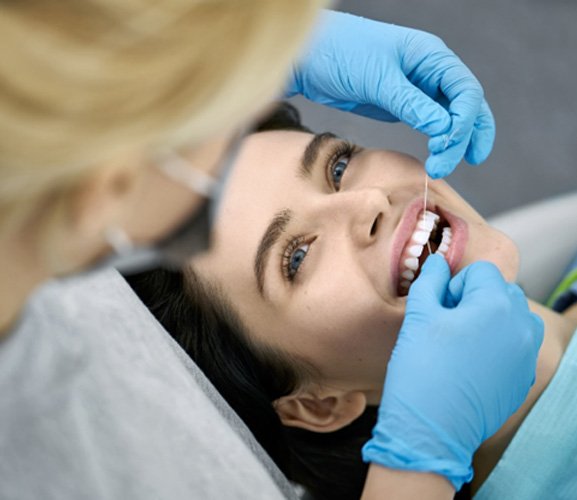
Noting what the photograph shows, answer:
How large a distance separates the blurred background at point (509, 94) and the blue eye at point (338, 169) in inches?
35.3

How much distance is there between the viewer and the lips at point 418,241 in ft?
3.99

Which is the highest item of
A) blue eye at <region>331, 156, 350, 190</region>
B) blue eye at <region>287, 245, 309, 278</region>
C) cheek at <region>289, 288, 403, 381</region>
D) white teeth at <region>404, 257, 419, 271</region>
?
blue eye at <region>331, 156, 350, 190</region>

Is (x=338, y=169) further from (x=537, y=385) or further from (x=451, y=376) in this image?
(x=537, y=385)

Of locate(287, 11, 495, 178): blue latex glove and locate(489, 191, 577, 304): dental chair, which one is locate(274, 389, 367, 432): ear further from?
locate(489, 191, 577, 304): dental chair

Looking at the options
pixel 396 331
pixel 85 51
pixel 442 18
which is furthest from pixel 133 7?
pixel 442 18

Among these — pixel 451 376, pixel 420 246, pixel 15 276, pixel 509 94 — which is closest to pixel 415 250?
pixel 420 246

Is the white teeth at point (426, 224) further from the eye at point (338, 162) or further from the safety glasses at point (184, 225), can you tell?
the safety glasses at point (184, 225)

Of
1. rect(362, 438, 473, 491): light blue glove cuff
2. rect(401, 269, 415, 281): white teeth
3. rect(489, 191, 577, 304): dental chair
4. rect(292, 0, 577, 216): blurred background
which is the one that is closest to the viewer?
rect(362, 438, 473, 491): light blue glove cuff

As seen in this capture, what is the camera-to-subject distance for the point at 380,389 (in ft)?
4.42

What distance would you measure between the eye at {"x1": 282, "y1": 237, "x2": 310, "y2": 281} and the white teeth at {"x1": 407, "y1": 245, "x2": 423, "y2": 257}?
187mm

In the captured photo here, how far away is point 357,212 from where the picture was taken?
3.92 ft

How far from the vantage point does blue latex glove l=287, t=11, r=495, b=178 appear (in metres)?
1.27

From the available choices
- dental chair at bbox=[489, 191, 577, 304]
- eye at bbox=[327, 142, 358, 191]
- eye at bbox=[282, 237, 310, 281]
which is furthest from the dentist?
dental chair at bbox=[489, 191, 577, 304]

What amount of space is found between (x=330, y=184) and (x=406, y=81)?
0.26 metres
